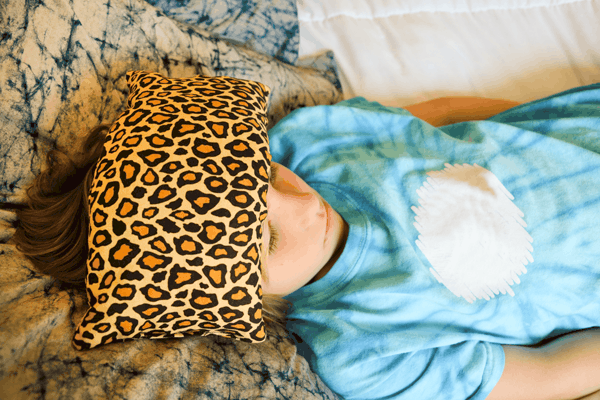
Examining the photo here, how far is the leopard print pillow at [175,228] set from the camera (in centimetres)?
50

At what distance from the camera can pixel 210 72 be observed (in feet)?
2.77

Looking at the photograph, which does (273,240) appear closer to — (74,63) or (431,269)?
(431,269)

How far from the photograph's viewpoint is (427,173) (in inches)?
31.7

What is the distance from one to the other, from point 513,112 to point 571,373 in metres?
0.65

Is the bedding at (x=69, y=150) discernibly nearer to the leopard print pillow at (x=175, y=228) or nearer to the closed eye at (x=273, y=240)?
the leopard print pillow at (x=175, y=228)

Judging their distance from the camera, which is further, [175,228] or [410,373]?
[410,373]

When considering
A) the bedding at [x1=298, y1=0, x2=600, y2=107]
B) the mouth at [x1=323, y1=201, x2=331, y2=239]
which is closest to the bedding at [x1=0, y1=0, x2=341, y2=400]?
the mouth at [x1=323, y1=201, x2=331, y2=239]

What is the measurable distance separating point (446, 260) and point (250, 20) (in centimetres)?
Answer: 79

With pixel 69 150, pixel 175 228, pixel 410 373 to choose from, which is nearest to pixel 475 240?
pixel 410 373

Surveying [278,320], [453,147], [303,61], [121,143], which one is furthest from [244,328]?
[303,61]

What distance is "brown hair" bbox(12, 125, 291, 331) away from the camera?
1.95ft

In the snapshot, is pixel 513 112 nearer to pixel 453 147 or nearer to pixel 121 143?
pixel 453 147

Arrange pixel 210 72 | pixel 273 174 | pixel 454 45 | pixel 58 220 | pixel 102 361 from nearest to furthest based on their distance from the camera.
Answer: pixel 102 361, pixel 58 220, pixel 273 174, pixel 210 72, pixel 454 45

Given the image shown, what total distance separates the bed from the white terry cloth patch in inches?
14.3
